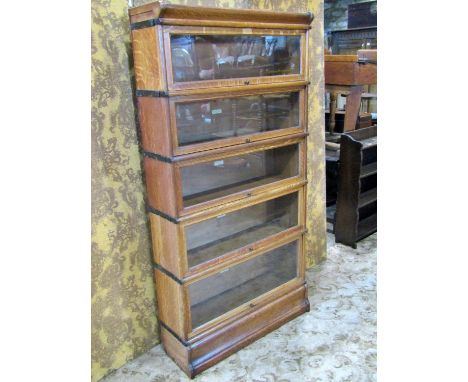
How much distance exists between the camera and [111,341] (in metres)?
1.92

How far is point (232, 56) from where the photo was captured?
1.77 m

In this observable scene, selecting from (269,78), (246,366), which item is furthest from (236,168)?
(246,366)

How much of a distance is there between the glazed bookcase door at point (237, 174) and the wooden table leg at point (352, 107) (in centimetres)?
123

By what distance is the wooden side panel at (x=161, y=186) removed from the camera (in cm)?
164

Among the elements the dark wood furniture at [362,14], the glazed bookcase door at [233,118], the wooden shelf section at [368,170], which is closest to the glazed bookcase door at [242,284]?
the glazed bookcase door at [233,118]

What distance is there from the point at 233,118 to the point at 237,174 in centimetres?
28

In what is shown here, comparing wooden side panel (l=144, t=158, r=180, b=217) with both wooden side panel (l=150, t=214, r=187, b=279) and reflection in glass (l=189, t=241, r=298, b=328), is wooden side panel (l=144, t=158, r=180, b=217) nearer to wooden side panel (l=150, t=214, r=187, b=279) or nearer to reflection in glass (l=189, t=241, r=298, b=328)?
wooden side panel (l=150, t=214, r=187, b=279)

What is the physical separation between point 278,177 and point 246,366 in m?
0.90

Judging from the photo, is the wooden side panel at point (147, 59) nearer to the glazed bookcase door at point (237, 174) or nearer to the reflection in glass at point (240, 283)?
the glazed bookcase door at point (237, 174)

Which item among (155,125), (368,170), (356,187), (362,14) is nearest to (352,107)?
(368,170)

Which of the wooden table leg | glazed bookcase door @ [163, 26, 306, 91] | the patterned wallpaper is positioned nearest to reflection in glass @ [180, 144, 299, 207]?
the patterned wallpaper

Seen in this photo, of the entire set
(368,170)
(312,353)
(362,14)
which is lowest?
(312,353)

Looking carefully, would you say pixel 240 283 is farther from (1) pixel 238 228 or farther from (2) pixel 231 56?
(2) pixel 231 56
